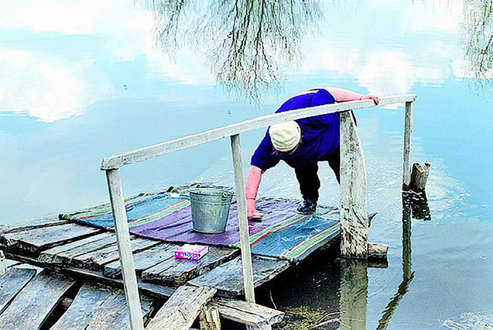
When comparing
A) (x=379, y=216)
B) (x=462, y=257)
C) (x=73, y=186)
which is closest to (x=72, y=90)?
(x=73, y=186)

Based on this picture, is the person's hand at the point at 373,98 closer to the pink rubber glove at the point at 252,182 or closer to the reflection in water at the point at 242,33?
the pink rubber glove at the point at 252,182

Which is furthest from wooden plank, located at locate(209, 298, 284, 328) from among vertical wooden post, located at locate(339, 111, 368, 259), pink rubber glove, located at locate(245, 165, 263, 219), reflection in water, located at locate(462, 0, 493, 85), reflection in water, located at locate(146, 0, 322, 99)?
reflection in water, located at locate(462, 0, 493, 85)

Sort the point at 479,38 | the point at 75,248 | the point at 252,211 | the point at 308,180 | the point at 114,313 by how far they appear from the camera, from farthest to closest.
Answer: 1. the point at 479,38
2. the point at 308,180
3. the point at 252,211
4. the point at 75,248
5. the point at 114,313

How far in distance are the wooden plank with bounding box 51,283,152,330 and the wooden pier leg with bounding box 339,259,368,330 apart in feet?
4.98

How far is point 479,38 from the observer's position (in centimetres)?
1290

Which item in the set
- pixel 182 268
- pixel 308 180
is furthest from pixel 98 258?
pixel 308 180

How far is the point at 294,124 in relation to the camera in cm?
454

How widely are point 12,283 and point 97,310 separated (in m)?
0.86

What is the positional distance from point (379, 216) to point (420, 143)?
2.82 meters

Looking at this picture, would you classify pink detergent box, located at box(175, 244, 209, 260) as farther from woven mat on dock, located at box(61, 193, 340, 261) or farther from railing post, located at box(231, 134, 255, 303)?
railing post, located at box(231, 134, 255, 303)

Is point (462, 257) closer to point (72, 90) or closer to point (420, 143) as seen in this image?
point (420, 143)

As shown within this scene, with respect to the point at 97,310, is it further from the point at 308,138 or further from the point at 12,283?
the point at 308,138

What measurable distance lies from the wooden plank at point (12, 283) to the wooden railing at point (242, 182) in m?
1.41

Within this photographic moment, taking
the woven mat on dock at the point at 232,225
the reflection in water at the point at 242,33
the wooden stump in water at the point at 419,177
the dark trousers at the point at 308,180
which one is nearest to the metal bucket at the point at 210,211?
the woven mat on dock at the point at 232,225
